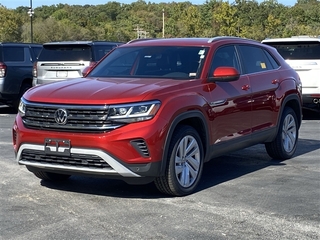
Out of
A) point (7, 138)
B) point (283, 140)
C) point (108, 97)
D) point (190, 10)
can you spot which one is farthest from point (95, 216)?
point (190, 10)

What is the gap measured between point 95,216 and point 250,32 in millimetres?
48052

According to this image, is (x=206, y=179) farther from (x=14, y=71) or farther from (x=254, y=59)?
(x=14, y=71)

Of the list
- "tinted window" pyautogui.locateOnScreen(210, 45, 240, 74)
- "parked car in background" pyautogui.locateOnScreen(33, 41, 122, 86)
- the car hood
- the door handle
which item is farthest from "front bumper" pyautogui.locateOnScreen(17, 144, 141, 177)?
"parked car in background" pyautogui.locateOnScreen(33, 41, 122, 86)

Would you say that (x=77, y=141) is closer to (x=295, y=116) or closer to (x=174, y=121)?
(x=174, y=121)

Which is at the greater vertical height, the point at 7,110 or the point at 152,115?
the point at 152,115

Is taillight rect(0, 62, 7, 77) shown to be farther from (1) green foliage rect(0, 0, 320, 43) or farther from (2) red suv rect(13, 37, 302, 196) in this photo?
(1) green foliage rect(0, 0, 320, 43)

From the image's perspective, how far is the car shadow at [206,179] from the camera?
6.32 meters

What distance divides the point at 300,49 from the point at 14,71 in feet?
22.9

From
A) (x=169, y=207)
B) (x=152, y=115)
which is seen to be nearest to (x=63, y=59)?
(x=152, y=115)

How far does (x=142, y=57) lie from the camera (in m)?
7.13

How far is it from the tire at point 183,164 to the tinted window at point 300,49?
7011mm

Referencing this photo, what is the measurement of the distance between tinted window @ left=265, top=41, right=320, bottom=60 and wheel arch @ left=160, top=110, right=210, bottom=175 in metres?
6.85

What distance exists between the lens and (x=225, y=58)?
282 inches

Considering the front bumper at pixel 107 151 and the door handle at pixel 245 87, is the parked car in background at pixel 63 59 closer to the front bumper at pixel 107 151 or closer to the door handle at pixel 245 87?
the door handle at pixel 245 87
